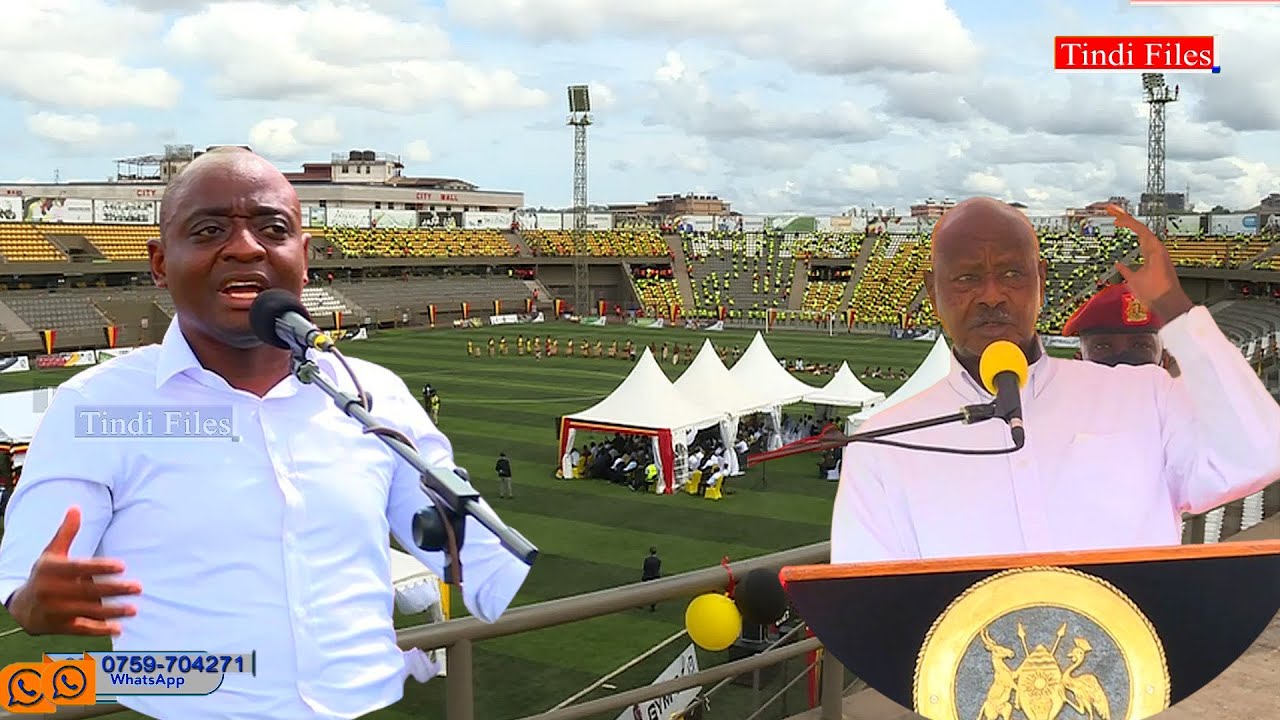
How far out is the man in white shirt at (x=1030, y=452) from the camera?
273cm

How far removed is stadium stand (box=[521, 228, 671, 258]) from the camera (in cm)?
7331

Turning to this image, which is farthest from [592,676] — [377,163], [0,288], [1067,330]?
A: [377,163]

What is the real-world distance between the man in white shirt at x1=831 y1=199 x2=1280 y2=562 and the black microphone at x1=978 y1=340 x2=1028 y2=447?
135mm

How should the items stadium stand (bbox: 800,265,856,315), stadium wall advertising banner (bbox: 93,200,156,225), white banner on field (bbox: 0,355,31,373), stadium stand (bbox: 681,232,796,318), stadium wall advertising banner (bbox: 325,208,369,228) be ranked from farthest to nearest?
1. stadium stand (bbox: 681,232,796,318)
2. stadium stand (bbox: 800,265,856,315)
3. stadium wall advertising banner (bbox: 325,208,369,228)
4. stadium wall advertising banner (bbox: 93,200,156,225)
5. white banner on field (bbox: 0,355,31,373)

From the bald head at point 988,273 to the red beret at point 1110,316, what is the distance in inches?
21.5

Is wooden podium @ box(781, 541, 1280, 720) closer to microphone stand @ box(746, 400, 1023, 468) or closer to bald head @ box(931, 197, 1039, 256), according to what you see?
microphone stand @ box(746, 400, 1023, 468)

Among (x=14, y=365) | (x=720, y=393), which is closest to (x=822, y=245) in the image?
(x=14, y=365)

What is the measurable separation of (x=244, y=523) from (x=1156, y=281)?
2.20m

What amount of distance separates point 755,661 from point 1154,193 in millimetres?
15528

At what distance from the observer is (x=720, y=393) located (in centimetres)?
2262

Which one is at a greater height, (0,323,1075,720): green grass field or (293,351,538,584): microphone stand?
(293,351,538,584): microphone stand

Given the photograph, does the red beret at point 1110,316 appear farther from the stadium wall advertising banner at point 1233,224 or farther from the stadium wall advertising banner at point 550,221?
the stadium wall advertising banner at point 550,221

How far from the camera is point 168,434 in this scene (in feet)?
7.80

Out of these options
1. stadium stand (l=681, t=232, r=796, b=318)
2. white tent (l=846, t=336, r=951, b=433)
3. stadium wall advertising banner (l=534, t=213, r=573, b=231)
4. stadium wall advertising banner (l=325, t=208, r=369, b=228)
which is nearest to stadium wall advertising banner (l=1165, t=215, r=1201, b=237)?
stadium stand (l=681, t=232, r=796, b=318)
